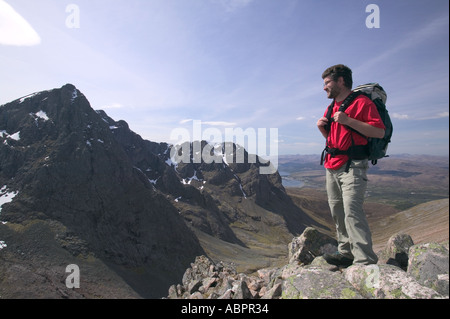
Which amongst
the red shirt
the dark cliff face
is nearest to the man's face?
the red shirt

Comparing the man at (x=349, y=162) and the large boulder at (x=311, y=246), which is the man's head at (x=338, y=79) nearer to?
the man at (x=349, y=162)

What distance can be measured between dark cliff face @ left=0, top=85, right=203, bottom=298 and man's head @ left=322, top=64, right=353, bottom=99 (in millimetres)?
87538

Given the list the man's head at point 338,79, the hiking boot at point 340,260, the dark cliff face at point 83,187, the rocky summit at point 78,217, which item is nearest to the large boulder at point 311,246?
the hiking boot at point 340,260

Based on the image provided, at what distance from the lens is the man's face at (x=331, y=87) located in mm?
8164

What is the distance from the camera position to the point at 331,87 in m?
8.21

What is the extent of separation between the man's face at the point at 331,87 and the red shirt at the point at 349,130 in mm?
399

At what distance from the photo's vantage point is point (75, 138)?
94.0m

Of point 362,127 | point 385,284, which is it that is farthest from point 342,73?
point 385,284

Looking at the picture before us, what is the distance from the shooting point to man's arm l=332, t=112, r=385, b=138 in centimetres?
697

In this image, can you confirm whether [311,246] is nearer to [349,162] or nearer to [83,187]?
[349,162]

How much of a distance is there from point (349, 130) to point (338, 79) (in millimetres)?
1928

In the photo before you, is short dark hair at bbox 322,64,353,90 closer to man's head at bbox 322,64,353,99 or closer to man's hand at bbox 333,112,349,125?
man's head at bbox 322,64,353,99
